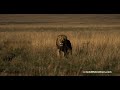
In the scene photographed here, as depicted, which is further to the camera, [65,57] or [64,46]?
[64,46]

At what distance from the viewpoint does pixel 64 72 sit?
7.09 meters
